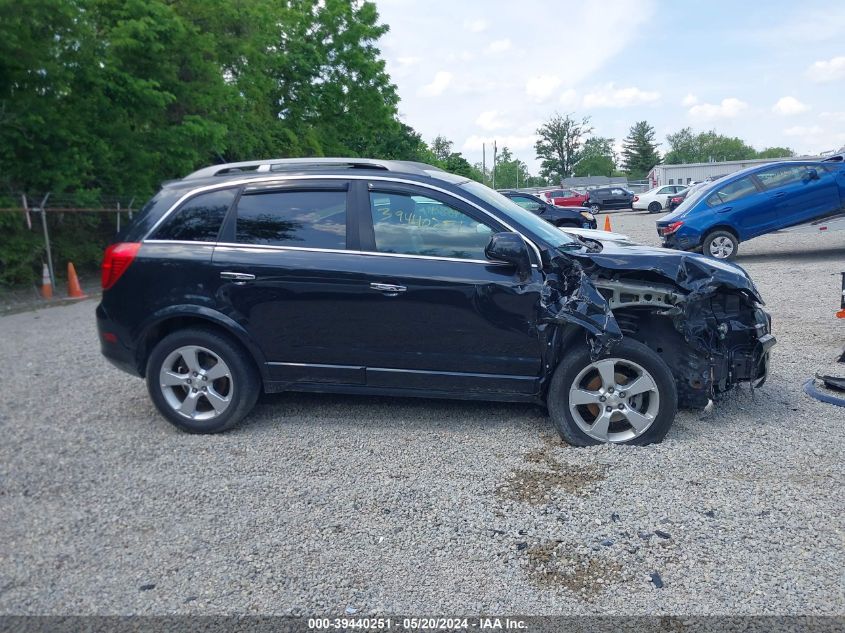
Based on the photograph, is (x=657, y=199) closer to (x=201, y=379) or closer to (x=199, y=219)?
(x=199, y=219)

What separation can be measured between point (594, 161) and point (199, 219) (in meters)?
114

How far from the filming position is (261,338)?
5.04 m

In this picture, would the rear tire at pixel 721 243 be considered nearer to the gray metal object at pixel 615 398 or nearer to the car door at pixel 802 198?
the car door at pixel 802 198

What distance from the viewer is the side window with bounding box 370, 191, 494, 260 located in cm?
486

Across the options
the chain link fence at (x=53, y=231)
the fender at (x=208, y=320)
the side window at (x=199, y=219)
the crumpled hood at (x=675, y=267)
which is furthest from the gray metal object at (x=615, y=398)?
the chain link fence at (x=53, y=231)

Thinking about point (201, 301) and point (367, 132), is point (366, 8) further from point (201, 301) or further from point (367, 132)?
point (201, 301)

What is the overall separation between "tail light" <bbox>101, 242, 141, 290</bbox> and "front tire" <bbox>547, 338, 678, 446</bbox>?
3123 millimetres

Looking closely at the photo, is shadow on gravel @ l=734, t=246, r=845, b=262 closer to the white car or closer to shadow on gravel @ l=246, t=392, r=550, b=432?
shadow on gravel @ l=246, t=392, r=550, b=432

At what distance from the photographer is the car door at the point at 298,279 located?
4.93 meters

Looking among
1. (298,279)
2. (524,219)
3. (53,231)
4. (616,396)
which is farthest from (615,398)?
(53,231)

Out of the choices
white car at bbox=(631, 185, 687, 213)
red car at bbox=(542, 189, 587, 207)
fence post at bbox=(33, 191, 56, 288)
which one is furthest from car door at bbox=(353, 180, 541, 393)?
red car at bbox=(542, 189, 587, 207)

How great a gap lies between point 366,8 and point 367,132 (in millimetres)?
5053

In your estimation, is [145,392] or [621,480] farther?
[145,392]

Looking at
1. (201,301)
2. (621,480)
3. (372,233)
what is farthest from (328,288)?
(621,480)
